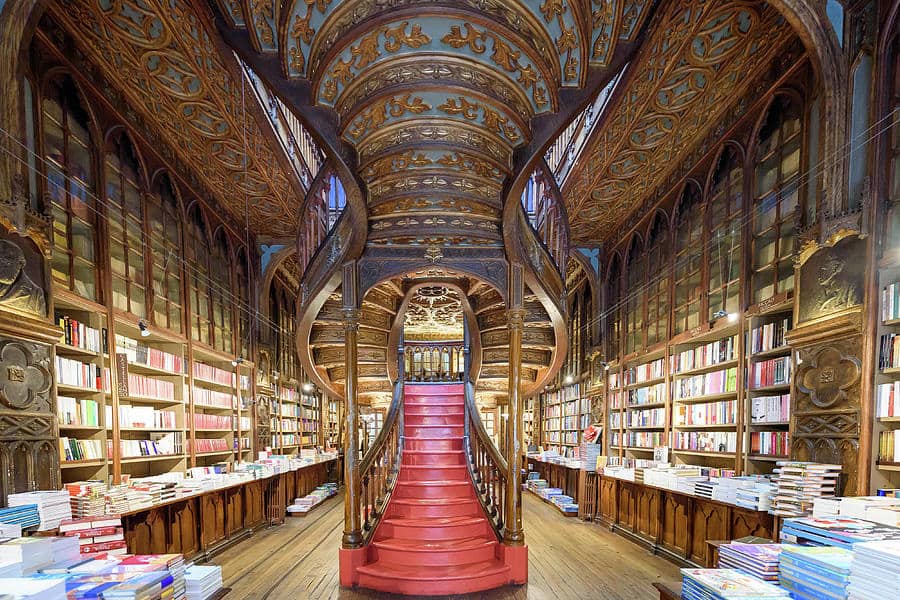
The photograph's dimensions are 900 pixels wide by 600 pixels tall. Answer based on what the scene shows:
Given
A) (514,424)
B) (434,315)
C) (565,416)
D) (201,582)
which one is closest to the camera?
(201,582)

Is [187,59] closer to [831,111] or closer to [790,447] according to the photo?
[831,111]

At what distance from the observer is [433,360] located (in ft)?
30.7

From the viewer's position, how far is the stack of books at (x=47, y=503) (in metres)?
2.95

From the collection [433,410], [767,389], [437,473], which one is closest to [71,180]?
[437,473]

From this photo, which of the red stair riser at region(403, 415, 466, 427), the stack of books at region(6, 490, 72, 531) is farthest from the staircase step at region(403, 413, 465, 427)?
the stack of books at region(6, 490, 72, 531)

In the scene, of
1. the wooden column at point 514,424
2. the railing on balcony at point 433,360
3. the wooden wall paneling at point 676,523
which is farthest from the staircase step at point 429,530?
the railing on balcony at point 433,360

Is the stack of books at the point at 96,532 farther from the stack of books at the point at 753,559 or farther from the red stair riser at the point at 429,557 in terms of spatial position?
the stack of books at the point at 753,559

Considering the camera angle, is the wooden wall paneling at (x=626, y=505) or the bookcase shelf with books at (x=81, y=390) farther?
the wooden wall paneling at (x=626, y=505)

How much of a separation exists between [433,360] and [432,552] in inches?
199

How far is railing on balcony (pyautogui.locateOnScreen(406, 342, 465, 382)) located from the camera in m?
9.12

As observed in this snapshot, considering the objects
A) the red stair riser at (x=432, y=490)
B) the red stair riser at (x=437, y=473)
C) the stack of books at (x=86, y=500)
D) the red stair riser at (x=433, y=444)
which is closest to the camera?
the stack of books at (x=86, y=500)

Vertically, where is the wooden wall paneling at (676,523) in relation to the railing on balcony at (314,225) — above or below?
below

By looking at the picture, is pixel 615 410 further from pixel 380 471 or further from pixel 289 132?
pixel 289 132

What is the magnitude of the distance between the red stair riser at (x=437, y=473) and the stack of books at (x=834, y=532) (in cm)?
414
